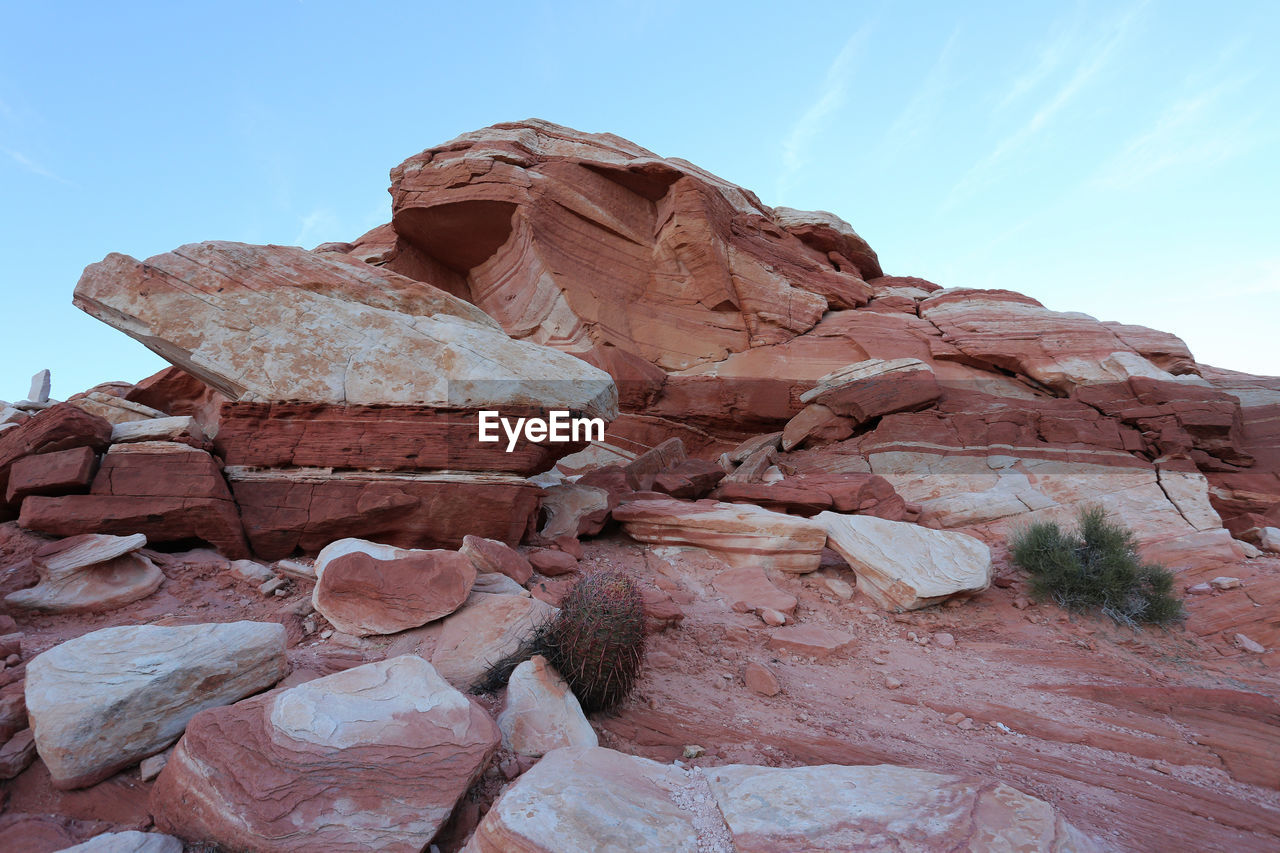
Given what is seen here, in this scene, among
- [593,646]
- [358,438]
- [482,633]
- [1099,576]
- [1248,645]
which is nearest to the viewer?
[593,646]

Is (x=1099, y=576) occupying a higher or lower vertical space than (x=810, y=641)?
higher

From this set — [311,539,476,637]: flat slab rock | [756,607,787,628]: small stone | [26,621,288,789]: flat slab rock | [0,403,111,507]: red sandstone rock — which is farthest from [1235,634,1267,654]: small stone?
[0,403,111,507]: red sandstone rock

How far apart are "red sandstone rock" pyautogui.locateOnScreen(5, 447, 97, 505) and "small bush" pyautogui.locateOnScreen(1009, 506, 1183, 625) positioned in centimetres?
1070

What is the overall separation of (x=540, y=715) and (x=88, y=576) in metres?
4.13

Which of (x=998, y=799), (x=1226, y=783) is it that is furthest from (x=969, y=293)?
(x=998, y=799)

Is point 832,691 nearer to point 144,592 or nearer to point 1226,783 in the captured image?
point 1226,783

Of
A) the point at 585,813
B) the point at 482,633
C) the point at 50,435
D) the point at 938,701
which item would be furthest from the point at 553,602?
the point at 50,435

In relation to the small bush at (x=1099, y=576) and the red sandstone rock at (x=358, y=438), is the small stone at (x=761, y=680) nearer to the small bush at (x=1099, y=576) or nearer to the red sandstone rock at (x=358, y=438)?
the red sandstone rock at (x=358, y=438)

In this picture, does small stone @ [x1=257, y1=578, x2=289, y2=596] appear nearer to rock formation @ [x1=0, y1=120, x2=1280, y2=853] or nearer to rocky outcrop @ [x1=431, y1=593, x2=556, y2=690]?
rock formation @ [x1=0, y1=120, x2=1280, y2=853]

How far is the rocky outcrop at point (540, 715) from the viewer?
3342 millimetres

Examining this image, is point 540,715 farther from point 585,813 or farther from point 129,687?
point 129,687

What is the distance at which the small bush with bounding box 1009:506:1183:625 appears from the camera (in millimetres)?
6695

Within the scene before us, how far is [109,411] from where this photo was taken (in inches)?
259

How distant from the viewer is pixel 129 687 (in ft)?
9.46
